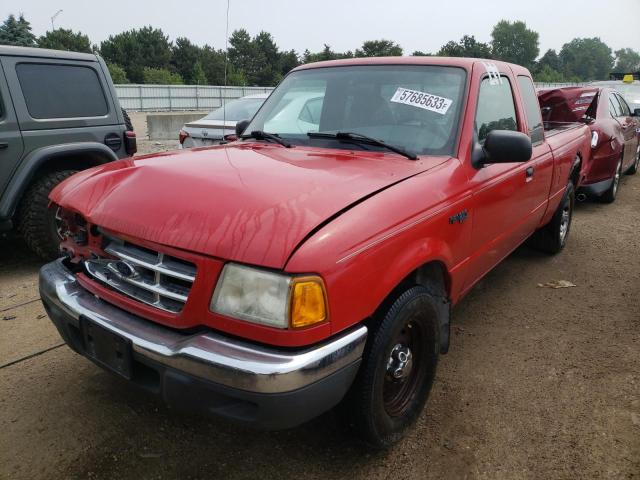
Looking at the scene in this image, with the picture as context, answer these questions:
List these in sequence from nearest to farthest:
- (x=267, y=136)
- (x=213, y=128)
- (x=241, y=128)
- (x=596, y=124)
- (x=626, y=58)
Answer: (x=267, y=136)
(x=241, y=128)
(x=596, y=124)
(x=213, y=128)
(x=626, y=58)

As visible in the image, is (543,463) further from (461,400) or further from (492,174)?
(492,174)

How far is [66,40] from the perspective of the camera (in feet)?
178

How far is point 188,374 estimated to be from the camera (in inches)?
69.6

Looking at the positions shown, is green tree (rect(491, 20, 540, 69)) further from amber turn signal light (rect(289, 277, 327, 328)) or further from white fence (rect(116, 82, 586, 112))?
amber turn signal light (rect(289, 277, 327, 328))

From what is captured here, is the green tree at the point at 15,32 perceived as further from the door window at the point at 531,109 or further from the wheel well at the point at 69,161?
the door window at the point at 531,109

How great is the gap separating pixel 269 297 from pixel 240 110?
7303 millimetres

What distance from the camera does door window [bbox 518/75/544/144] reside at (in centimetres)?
379

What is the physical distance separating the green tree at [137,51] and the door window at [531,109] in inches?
2306

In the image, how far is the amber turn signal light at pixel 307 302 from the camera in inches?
67.1

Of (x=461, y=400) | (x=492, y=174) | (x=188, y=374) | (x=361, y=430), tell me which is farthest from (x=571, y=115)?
(x=188, y=374)

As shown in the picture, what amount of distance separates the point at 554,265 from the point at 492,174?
246 centimetres

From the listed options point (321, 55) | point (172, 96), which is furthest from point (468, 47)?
point (172, 96)

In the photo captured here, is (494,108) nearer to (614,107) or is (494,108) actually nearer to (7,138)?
(7,138)

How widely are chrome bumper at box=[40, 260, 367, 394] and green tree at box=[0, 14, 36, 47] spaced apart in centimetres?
4375
